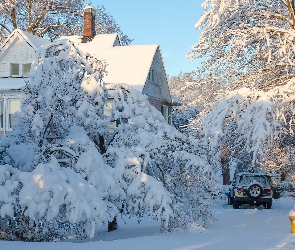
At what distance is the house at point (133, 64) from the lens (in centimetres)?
2611

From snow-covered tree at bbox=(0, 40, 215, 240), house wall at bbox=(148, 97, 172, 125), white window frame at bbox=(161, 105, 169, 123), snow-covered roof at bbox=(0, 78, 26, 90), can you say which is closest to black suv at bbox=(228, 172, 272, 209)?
house wall at bbox=(148, 97, 172, 125)

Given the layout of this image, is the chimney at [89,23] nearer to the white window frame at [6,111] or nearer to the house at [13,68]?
the house at [13,68]

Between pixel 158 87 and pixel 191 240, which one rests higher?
pixel 158 87

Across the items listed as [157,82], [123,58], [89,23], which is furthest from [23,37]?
[157,82]

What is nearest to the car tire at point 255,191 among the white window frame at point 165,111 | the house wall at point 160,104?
the house wall at point 160,104

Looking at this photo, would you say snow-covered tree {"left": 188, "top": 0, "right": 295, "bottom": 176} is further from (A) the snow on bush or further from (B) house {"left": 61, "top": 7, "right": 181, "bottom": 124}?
(B) house {"left": 61, "top": 7, "right": 181, "bottom": 124}

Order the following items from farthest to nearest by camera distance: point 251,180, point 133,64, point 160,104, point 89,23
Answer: point 89,23 < point 160,104 < point 133,64 < point 251,180

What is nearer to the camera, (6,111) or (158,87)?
(6,111)

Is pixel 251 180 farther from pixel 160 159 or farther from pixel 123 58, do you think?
pixel 160 159

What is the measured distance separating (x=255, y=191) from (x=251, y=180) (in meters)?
1.12

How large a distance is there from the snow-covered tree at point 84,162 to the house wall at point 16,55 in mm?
13828

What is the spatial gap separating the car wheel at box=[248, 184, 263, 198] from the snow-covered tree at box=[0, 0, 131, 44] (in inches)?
791

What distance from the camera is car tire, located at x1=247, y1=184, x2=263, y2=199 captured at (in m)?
21.0

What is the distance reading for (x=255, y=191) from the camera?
21.1 m
